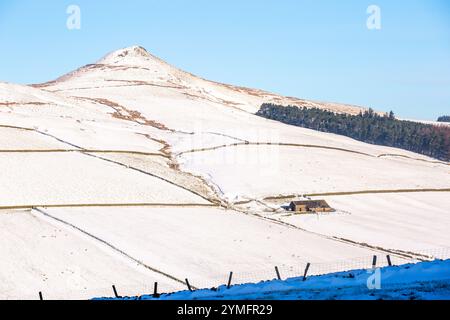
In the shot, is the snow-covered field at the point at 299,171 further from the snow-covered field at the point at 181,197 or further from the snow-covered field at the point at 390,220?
the snow-covered field at the point at 390,220

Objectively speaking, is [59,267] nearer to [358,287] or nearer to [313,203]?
[358,287]

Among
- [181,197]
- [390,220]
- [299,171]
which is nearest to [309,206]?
[390,220]

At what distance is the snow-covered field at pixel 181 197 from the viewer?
3862cm

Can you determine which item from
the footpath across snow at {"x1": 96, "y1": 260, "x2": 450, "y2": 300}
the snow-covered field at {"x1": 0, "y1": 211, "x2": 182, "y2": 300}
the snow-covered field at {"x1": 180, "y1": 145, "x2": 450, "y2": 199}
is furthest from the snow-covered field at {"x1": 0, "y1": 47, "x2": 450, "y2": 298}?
the footpath across snow at {"x1": 96, "y1": 260, "x2": 450, "y2": 300}

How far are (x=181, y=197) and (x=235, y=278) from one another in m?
28.6

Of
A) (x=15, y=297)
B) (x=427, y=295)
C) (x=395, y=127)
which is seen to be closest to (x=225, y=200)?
(x=15, y=297)

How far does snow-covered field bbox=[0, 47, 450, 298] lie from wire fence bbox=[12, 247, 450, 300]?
29cm

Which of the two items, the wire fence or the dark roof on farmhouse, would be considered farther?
the dark roof on farmhouse

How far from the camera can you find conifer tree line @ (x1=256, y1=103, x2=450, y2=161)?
158m

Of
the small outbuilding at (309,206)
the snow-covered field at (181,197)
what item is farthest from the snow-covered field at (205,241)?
the small outbuilding at (309,206)

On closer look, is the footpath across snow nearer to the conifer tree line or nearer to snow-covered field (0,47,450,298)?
snow-covered field (0,47,450,298)

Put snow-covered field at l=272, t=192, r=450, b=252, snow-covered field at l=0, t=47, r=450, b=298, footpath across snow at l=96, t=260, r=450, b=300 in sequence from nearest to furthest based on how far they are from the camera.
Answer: footpath across snow at l=96, t=260, r=450, b=300 → snow-covered field at l=0, t=47, r=450, b=298 → snow-covered field at l=272, t=192, r=450, b=252

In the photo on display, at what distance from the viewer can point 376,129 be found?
16800 cm

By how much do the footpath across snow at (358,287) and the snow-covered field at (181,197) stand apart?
1496cm
